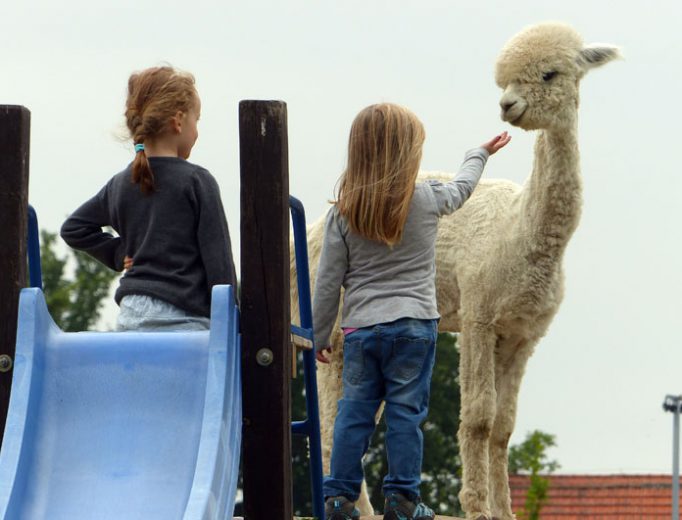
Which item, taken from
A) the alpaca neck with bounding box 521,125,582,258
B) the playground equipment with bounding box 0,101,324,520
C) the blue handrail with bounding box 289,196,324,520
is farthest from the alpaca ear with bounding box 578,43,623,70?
the playground equipment with bounding box 0,101,324,520

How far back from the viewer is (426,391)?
7531 mm

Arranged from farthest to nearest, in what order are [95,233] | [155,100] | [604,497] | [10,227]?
[604,497]
[95,233]
[155,100]
[10,227]

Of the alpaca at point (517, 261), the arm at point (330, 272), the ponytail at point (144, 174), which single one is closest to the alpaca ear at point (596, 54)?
the alpaca at point (517, 261)

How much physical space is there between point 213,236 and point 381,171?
3.43 feet

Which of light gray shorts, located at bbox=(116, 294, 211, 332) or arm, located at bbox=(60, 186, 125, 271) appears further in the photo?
arm, located at bbox=(60, 186, 125, 271)

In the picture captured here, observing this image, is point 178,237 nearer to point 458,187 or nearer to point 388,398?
point 388,398

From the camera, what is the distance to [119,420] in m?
6.50

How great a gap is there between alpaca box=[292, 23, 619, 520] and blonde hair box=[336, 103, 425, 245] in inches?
68.8

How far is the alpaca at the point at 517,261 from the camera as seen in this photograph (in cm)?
943

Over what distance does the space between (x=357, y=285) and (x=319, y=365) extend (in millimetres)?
3622

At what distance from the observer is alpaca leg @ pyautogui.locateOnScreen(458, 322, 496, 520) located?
31.6 ft

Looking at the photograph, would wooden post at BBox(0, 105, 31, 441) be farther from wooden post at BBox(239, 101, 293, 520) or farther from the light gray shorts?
wooden post at BBox(239, 101, 293, 520)

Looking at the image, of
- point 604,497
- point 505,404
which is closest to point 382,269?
point 505,404

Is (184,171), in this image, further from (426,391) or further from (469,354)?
(469,354)
